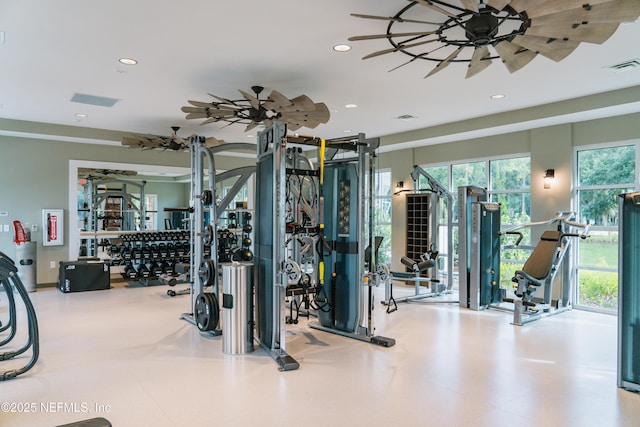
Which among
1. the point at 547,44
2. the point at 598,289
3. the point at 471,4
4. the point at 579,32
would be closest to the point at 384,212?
the point at 598,289

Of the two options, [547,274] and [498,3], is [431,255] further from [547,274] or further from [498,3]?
[498,3]

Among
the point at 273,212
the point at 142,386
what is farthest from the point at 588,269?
the point at 142,386

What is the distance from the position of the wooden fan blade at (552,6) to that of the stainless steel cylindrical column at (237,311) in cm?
337

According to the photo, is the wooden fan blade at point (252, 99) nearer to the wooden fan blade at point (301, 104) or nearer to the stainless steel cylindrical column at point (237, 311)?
the wooden fan blade at point (301, 104)

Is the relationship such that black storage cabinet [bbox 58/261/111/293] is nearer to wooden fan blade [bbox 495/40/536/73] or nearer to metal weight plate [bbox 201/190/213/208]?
metal weight plate [bbox 201/190/213/208]

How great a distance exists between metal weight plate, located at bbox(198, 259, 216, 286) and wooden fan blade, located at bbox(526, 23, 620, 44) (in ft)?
13.3

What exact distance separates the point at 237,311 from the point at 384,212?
248 inches

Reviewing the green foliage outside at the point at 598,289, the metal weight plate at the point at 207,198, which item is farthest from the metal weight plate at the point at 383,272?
the green foliage outside at the point at 598,289

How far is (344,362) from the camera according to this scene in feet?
13.7

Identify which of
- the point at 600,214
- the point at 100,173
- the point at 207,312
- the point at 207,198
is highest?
the point at 100,173

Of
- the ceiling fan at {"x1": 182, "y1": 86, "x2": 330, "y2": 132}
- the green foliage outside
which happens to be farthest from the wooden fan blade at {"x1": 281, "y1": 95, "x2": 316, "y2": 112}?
the green foliage outside

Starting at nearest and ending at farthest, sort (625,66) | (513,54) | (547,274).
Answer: (513,54) → (625,66) → (547,274)

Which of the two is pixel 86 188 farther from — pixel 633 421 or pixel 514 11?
pixel 633 421

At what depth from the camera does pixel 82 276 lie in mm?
7801
